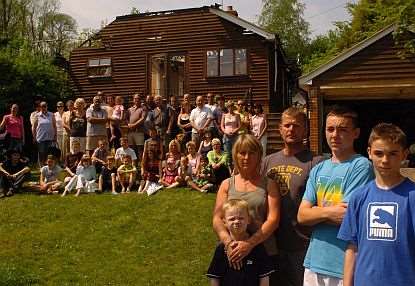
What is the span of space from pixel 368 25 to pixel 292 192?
29093 mm

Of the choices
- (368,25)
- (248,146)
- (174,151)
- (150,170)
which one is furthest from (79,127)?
(368,25)

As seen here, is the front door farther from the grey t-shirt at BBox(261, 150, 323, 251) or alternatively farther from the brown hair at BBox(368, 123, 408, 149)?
the brown hair at BBox(368, 123, 408, 149)

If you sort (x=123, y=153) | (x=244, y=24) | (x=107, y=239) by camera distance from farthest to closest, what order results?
1. (x=244, y=24)
2. (x=123, y=153)
3. (x=107, y=239)

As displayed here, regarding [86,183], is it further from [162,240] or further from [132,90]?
[132,90]

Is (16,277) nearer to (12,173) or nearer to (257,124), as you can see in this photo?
(12,173)

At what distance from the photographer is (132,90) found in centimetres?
2697

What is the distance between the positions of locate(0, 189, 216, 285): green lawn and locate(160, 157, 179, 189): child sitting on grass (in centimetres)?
48

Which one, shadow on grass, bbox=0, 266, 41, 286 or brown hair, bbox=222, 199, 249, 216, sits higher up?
brown hair, bbox=222, 199, 249, 216

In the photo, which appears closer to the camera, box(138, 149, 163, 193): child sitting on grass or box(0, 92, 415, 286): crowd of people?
box(0, 92, 415, 286): crowd of people

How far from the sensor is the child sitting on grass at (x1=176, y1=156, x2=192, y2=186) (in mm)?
12376

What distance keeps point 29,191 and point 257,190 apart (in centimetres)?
1023

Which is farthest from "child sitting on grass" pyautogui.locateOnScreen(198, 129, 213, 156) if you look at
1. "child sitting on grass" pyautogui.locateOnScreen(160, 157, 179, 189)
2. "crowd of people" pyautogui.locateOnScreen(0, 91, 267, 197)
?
"child sitting on grass" pyautogui.locateOnScreen(160, 157, 179, 189)

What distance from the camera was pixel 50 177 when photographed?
1316 centimetres

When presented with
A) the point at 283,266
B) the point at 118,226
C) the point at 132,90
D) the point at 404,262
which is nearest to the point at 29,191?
the point at 118,226
